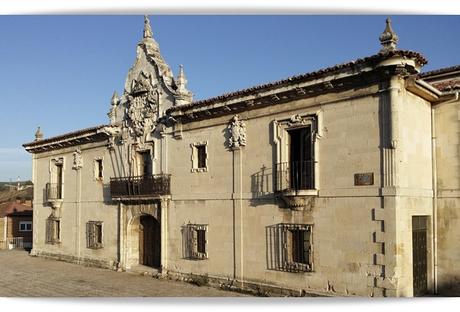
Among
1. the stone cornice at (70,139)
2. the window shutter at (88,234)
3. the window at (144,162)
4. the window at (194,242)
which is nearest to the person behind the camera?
the window at (194,242)

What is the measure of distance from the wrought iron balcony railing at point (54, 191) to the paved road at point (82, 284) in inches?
131

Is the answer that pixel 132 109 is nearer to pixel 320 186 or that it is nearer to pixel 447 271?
pixel 320 186

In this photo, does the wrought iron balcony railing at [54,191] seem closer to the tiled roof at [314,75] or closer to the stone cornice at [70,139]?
the stone cornice at [70,139]

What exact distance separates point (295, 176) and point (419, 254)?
3.51 metres

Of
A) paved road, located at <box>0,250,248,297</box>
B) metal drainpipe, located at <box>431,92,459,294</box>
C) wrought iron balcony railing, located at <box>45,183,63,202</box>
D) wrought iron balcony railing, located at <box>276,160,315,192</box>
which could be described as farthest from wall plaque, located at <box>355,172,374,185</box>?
wrought iron balcony railing, located at <box>45,183,63,202</box>

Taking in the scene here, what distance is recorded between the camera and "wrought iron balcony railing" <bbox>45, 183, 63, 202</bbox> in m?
23.1

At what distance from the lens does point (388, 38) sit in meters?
10.9

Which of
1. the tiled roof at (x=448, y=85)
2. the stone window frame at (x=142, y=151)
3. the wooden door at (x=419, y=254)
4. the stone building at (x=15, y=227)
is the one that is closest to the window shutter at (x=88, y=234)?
the stone window frame at (x=142, y=151)

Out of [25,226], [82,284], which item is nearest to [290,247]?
[82,284]

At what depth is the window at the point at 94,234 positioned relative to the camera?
66.8 ft

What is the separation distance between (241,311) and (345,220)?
3.19m

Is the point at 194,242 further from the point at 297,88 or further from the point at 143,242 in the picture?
the point at 297,88

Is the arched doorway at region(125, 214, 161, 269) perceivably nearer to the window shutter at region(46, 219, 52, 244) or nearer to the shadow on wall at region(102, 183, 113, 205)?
the shadow on wall at region(102, 183, 113, 205)

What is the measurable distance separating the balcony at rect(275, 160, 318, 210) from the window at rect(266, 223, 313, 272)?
0.63 meters
